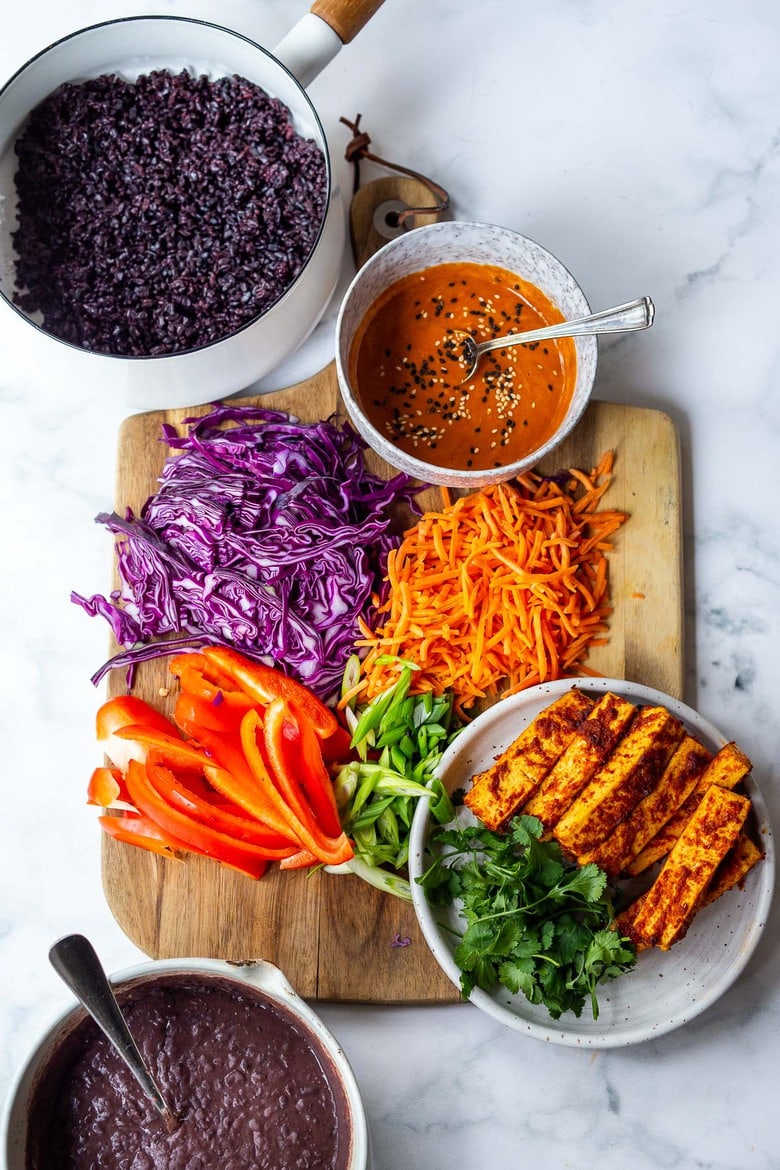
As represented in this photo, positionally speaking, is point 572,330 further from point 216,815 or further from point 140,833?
point 140,833

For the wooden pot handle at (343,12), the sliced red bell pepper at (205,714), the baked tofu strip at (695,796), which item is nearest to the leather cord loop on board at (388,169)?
the wooden pot handle at (343,12)

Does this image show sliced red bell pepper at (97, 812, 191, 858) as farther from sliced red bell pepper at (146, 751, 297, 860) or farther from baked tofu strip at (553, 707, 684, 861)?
baked tofu strip at (553, 707, 684, 861)

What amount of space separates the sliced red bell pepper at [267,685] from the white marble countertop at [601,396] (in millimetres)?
448

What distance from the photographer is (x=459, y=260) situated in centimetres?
273

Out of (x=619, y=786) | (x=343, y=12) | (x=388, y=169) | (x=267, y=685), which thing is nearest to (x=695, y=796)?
(x=619, y=786)

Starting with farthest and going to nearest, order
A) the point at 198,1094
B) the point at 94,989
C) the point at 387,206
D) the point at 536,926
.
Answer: the point at 387,206 < the point at 536,926 < the point at 198,1094 < the point at 94,989

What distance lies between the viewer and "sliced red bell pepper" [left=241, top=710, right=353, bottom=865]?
2562 mm

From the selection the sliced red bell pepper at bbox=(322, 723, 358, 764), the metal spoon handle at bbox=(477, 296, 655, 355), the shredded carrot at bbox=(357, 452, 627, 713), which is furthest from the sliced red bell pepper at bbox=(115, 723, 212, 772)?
the metal spoon handle at bbox=(477, 296, 655, 355)

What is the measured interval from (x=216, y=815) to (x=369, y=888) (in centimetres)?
44

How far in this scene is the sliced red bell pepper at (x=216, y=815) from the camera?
2.65 metres

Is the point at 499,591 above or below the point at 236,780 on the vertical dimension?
above

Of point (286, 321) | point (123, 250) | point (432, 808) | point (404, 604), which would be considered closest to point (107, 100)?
point (123, 250)

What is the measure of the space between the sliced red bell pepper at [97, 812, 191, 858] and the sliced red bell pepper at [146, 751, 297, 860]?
10 cm

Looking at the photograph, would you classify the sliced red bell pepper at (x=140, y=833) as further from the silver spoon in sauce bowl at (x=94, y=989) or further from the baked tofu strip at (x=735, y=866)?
the baked tofu strip at (x=735, y=866)
